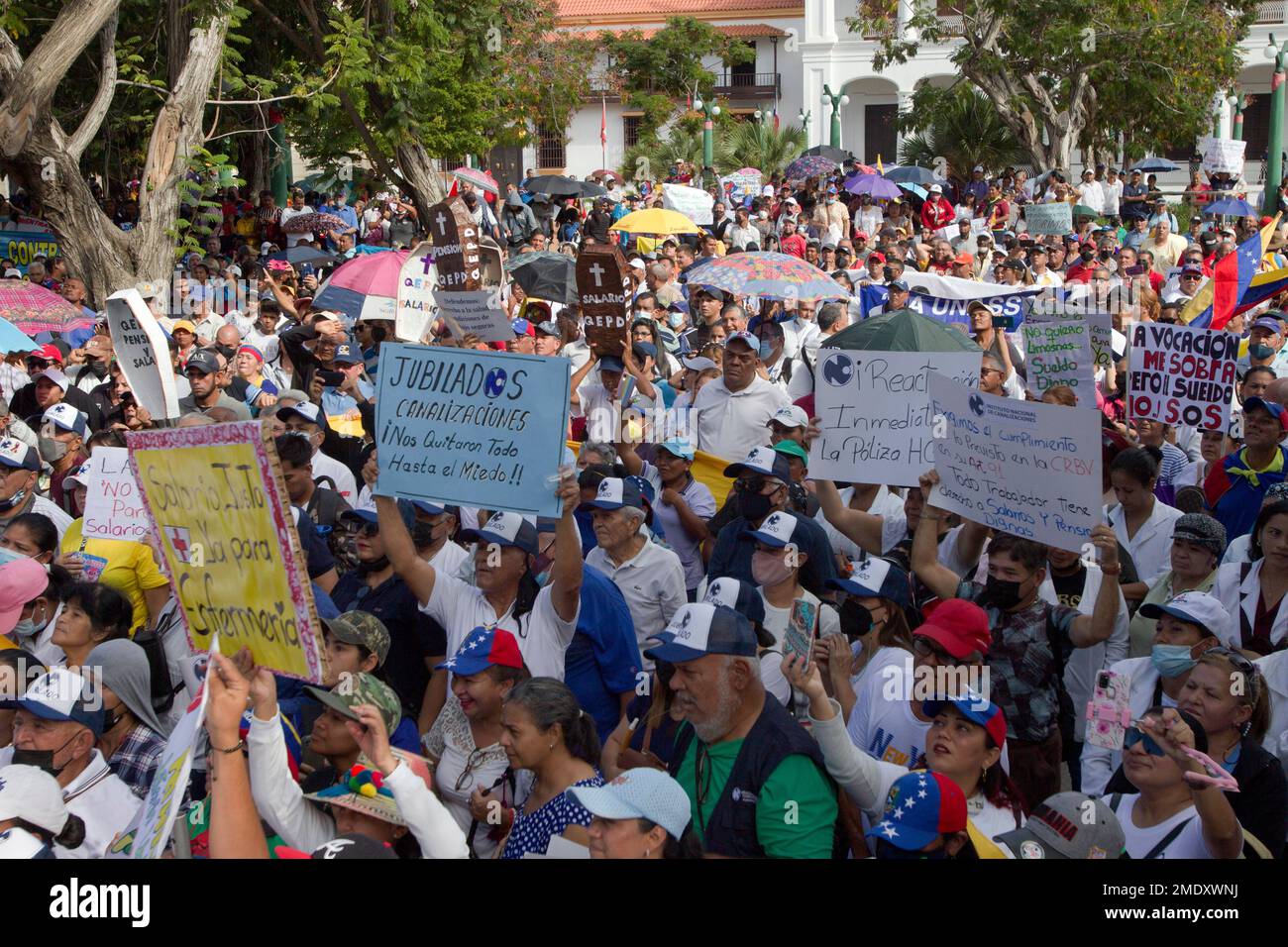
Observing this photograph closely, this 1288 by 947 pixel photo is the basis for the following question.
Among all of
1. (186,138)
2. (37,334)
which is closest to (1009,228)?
(186,138)

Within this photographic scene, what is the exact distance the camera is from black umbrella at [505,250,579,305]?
1481 cm

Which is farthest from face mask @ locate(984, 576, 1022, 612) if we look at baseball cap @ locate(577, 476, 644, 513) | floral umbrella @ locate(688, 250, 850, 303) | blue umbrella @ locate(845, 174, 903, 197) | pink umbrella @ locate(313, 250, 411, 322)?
blue umbrella @ locate(845, 174, 903, 197)

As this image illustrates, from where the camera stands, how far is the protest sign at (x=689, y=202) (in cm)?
2191

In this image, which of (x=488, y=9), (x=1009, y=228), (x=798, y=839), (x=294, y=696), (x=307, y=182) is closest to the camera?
(x=798, y=839)

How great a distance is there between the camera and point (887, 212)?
989 inches

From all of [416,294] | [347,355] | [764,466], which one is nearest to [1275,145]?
[416,294]

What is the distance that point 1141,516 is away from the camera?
6.67 meters

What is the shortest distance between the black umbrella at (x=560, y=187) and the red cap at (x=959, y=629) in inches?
937

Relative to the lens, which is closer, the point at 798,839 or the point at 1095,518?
the point at 798,839

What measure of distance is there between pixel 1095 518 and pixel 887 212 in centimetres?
2045

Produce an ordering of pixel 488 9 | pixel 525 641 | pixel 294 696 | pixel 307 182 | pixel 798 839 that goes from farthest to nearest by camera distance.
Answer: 1. pixel 307 182
2. pixel 488 9
3. pixel 525 641
4. pixel 294 696
5. pixel 798 839

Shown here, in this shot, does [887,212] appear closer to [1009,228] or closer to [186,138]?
[1009,228]

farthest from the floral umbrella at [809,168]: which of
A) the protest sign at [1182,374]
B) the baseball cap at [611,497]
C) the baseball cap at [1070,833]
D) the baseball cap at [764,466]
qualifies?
the baseball cap at [1070,833]

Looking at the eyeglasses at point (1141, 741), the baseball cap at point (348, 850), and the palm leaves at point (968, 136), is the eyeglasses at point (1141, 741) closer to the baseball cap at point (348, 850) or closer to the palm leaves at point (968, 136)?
the baseball cap at point (348, 850)
